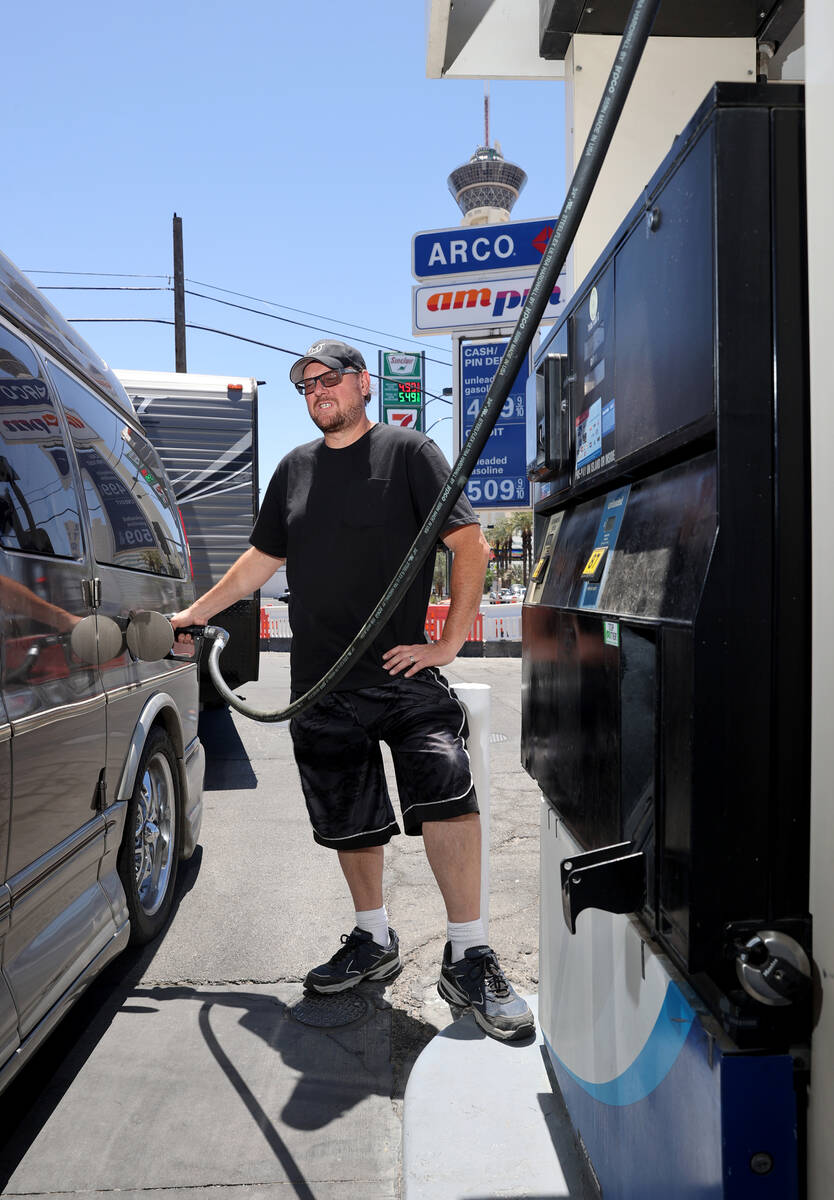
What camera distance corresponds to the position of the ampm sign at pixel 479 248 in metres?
8.20

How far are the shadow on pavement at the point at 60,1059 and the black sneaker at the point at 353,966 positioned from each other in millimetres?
706

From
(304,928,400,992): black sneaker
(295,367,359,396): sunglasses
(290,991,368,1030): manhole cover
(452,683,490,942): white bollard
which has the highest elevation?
(295,367,359,396): sunglasses

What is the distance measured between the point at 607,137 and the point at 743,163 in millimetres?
183

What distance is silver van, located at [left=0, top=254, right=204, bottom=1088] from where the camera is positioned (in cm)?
228

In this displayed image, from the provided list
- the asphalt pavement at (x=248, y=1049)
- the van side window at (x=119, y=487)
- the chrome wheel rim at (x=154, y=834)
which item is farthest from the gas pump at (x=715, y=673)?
the chrome wheel rim at (x=154, y=834)

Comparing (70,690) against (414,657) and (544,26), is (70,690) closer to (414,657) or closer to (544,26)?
(414,657)

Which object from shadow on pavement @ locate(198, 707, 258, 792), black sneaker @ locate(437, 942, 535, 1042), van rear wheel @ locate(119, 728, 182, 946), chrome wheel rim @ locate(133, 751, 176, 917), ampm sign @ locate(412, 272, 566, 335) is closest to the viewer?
black sneaker @ locate(437, 942, 535, 1042)

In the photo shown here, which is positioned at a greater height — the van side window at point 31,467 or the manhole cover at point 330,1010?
the van side window at point 31,467

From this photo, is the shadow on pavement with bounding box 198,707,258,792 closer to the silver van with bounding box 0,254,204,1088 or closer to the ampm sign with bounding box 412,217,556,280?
the silver van with bounding box 0,254,204,1088

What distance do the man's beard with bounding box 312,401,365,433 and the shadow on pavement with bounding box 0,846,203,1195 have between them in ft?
6.93

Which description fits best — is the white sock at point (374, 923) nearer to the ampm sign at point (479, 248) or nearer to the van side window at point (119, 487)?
the van side window at point (119, 487)

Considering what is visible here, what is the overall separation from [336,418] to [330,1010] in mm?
1984

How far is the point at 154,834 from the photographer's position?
Result: 3.84 metres

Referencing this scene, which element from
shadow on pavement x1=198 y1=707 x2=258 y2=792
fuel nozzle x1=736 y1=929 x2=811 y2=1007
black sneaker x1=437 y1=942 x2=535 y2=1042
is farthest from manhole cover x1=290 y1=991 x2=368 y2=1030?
shadow on pavement x1=198 y1=707 x2=258 y2=792
